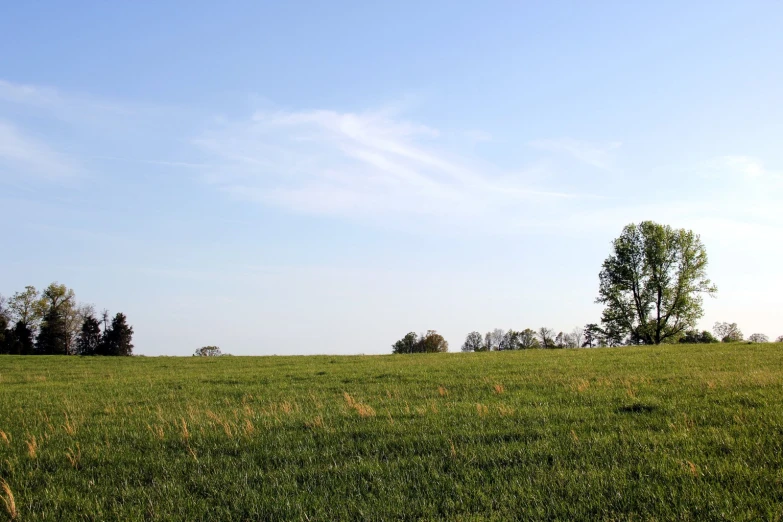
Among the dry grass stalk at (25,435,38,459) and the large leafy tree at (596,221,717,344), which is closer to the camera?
the dry grass stalk at (25,435,38,459)

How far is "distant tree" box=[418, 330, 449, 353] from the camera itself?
144613mm

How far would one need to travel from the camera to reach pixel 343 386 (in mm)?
19141

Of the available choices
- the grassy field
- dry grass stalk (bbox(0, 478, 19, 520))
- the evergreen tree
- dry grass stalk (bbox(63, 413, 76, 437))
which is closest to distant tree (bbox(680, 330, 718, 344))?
the grassy field

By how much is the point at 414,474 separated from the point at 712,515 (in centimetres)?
366

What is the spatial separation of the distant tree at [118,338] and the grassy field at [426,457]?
82.2 m

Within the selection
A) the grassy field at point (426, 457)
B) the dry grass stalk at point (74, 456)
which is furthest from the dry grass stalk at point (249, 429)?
the dry grass stalk at point (74, 456)

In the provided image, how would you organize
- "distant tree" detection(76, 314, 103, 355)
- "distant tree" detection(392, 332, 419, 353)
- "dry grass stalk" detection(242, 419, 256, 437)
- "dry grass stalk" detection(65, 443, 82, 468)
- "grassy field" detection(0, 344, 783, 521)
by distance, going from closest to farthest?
"grassy field" detection(0, 344, 783, 521) < "dry grass stalk" detection(65, 443, 82, 468) < "dry grass stalk" detection(242, 419, 256, 437) < "distant tree" detection(76, 314, 103, 355) < "distant tree" detection(392, 332, 419, 353)

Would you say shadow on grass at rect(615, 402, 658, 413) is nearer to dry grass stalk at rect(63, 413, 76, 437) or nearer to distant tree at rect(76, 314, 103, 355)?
dry grass stalk at rect(63, 413, 76, 437)

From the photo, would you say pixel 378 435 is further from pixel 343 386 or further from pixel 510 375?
pixel 510 375

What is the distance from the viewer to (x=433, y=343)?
494 feet

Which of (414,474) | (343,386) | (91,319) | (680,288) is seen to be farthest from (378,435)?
(91,319)

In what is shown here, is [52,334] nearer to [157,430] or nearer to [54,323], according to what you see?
[54,323]

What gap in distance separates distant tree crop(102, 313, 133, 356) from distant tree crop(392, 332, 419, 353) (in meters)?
70.4

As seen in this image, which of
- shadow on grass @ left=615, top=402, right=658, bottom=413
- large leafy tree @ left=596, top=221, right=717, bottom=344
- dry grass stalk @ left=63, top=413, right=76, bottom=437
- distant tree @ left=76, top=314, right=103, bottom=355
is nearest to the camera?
shadow on grass @ left=615, top=402, right=658, bottom=413
